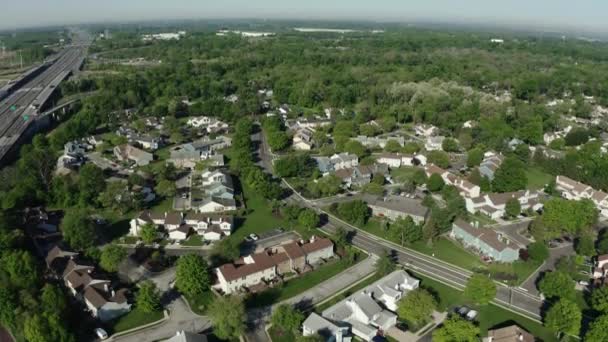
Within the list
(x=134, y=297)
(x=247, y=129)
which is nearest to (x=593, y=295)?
(x=134, y=297)

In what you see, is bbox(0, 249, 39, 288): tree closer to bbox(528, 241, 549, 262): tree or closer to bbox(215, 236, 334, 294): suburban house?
bbox(215, 236, 334, 294): suburban house

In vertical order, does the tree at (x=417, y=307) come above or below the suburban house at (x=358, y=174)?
below

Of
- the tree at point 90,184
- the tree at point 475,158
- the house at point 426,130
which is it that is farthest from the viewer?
the house at point 426,130

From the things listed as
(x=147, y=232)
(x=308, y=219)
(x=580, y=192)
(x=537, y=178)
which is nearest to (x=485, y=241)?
(x=308, y=219)

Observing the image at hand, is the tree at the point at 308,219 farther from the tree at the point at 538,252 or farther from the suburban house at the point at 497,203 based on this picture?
the tree at the point at 538,252

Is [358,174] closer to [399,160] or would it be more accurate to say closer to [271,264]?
[399,160]

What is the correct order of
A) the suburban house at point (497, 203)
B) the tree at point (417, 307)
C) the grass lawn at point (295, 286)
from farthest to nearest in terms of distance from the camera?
1. the suburban house at point (497, 203)
2. the grass lawn at point (295, 286)
3. the tree at point (417, 307)

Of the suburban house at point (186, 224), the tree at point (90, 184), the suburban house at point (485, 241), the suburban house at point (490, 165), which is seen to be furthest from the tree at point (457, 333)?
the tree at point (90, 184)
